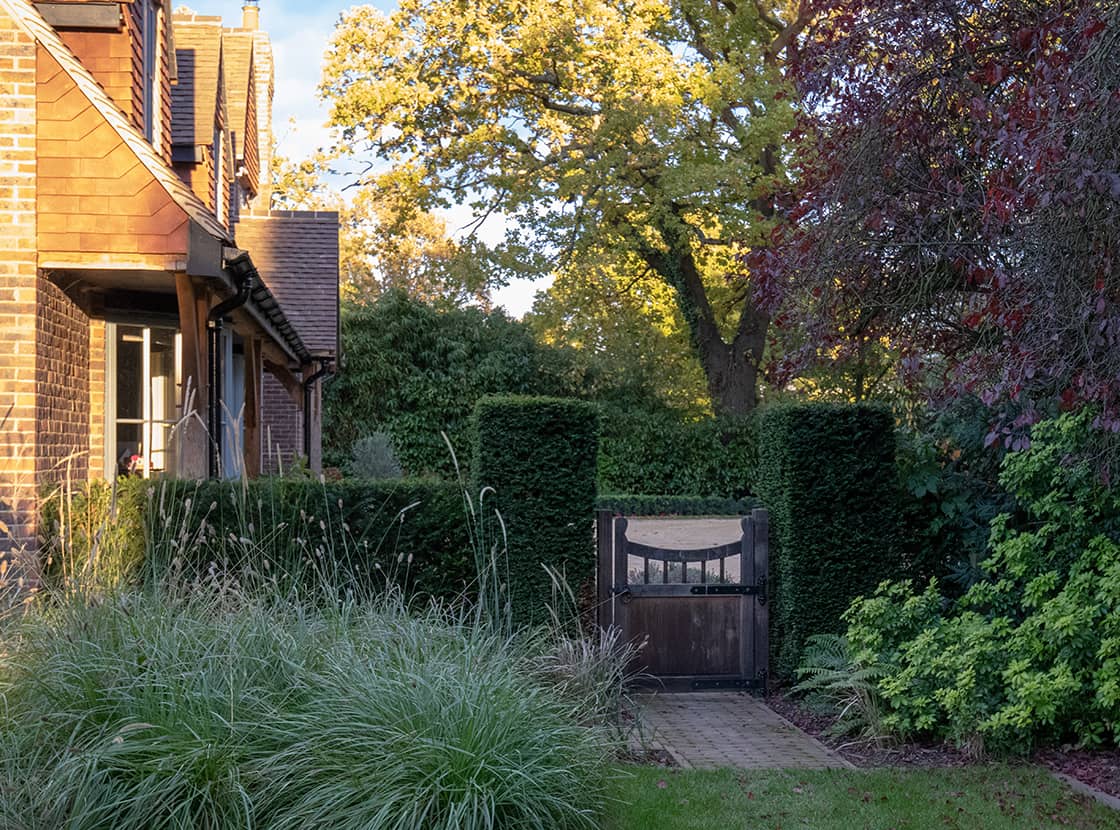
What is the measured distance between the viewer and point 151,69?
11.5 meters

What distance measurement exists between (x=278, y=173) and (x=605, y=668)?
115ft

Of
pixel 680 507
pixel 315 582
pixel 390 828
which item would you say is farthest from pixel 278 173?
pixel 390 828

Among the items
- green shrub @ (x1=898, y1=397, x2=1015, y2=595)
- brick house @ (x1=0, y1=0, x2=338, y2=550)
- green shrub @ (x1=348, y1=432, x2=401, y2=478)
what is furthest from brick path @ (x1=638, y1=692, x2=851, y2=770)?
green shrub @ (x1=348, y1=432, x2=401, y2=478)

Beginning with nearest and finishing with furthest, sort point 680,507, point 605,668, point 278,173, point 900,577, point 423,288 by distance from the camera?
point 605,668 → point 900,577 → point 680,507 → point 278,173 → point 423,288

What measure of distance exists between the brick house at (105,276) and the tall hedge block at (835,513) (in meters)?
4.08

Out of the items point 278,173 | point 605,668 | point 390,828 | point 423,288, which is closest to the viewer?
point 390,828

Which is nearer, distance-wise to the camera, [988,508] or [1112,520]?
[1112,520]

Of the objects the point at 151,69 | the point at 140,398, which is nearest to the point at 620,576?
the point at 140,398

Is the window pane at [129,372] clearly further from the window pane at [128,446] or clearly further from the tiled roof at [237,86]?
the tiled roof at [237,86]

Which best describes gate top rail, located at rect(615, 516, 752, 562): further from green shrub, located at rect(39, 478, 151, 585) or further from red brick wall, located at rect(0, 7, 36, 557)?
red brick wall, located at rect(0, 7, 36, 557)

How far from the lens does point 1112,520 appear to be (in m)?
7.22

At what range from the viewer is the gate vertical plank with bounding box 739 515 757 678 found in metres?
9.09

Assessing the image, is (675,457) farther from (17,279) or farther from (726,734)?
(17,279)

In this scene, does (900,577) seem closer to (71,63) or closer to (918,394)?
(918,394)
